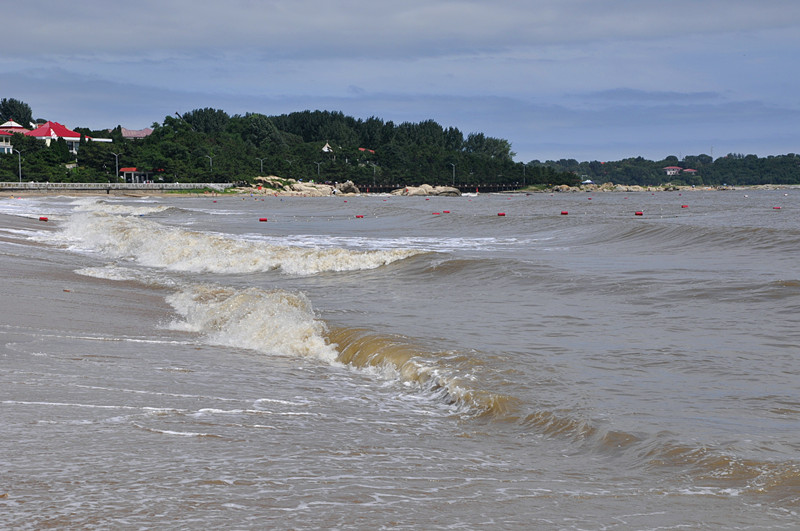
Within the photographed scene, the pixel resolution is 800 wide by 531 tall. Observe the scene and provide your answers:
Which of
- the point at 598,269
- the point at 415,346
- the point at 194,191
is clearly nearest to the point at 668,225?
the point at 598,269

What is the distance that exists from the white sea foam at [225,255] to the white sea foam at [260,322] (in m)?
7.17

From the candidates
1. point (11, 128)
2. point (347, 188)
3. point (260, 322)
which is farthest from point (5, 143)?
point (260, 322)

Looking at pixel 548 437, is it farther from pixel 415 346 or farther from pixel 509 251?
pixel 509 251

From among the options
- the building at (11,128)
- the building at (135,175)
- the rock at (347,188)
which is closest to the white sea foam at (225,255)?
the building at (135,175)

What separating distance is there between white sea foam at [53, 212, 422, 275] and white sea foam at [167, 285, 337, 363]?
23.5 ft

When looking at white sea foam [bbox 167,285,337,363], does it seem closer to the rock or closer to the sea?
the sea

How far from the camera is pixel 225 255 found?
24250mm

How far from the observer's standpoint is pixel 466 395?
311 inches

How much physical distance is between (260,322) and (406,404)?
4760 mm

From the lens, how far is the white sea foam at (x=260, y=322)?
36.5ft

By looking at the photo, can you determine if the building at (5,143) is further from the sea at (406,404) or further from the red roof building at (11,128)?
the sea at (406,404)

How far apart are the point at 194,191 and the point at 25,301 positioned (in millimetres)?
138305

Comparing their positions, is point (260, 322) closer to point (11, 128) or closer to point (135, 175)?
point (135, 175)

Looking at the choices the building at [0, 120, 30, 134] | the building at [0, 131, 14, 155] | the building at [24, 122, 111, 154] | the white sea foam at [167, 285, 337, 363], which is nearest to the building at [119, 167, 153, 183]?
the building at [0, 131, 14, 155]
